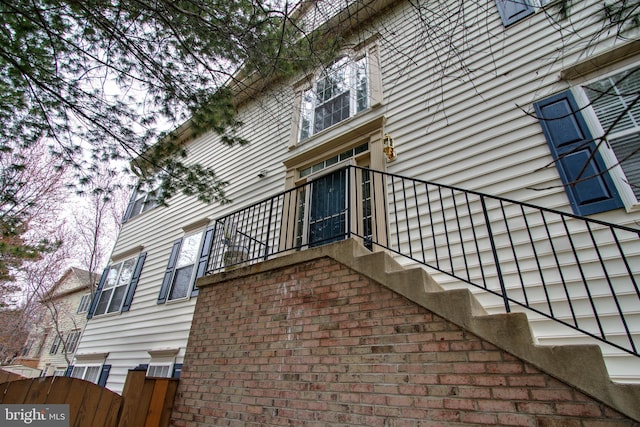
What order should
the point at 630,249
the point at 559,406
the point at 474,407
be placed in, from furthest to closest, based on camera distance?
the point at 630,249
the point at 474,407
the point at 559,406

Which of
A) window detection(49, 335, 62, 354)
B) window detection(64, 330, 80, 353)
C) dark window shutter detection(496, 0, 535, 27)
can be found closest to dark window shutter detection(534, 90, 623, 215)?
dark window shutter detection(496, 0, 535, 27)

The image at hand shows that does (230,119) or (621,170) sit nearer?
(621,170)

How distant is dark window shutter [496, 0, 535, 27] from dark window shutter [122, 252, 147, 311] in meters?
9.63

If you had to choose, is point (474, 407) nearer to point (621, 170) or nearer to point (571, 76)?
point (621, 170)

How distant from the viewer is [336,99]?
616 centimetres

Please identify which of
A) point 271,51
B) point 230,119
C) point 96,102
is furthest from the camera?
point 230,119

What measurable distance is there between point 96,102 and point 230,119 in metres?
1.74

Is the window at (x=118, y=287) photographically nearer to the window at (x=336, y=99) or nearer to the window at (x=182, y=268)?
the window at (x=182, y=268)

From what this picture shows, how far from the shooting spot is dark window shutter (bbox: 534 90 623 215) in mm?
2906

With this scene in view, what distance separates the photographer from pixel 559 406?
164cm

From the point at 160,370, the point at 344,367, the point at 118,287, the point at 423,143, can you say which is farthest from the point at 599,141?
the point at 118,287

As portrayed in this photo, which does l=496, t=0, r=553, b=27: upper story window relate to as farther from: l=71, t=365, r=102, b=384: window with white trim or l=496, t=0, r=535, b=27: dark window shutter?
l=71, t=365, r=102, b=384: window with white trim

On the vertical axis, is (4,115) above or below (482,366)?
above

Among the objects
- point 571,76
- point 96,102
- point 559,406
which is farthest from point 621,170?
point 96,102
